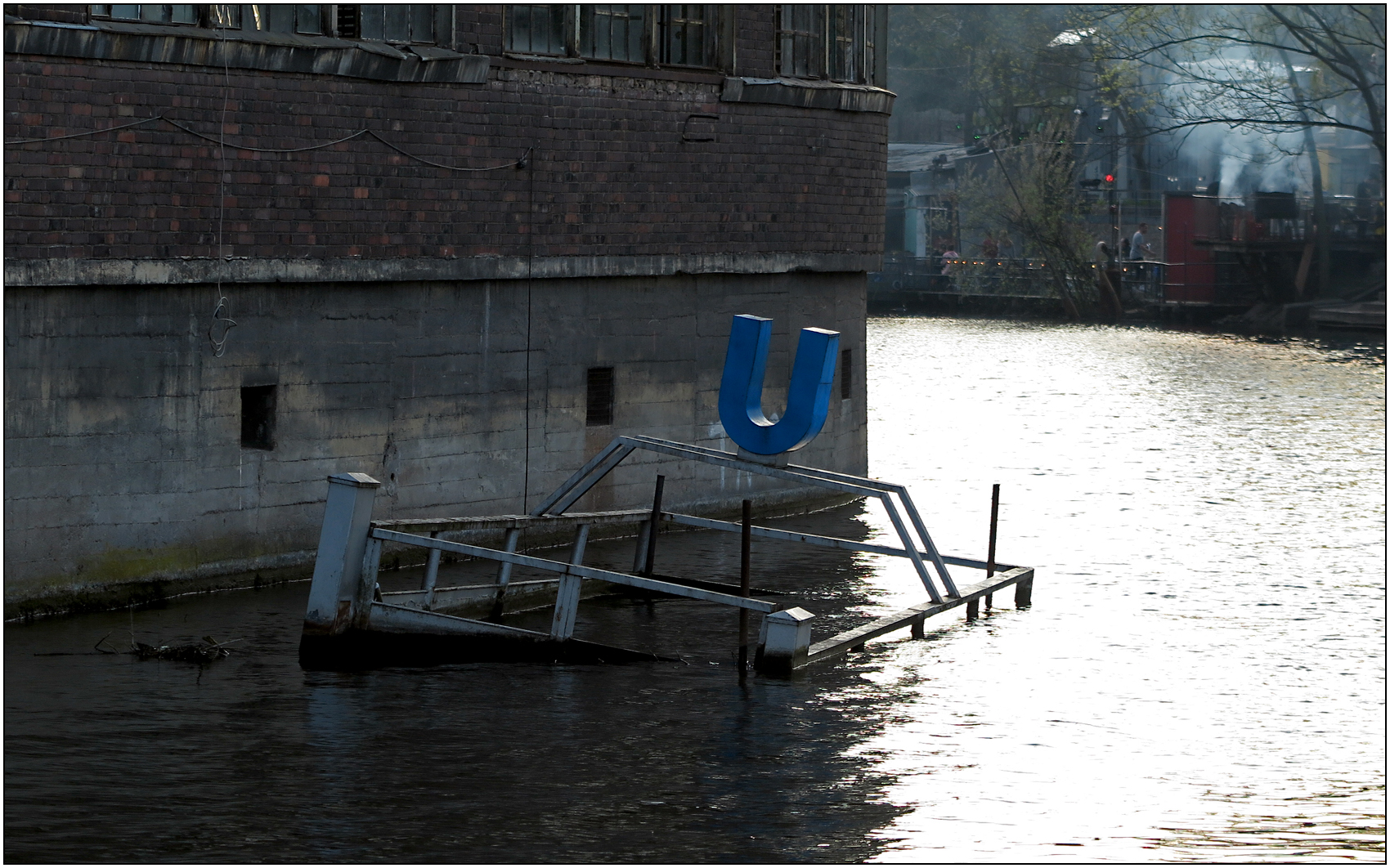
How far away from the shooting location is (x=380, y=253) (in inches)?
688

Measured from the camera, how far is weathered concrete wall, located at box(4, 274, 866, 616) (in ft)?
49.4

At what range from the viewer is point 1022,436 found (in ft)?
102

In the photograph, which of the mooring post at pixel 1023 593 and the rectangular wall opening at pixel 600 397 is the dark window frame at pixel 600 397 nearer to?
the rectangular wall opening at pixel 600 397

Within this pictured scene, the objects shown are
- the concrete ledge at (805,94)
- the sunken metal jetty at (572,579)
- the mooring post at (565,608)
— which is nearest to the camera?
the sunken metal jetty at (572,579)

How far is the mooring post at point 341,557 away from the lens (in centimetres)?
1367

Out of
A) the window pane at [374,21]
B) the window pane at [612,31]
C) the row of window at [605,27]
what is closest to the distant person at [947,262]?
the row of window at [605,27]

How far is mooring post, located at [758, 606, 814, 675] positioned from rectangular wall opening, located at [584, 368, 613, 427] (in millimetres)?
6102

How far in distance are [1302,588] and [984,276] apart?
164ft

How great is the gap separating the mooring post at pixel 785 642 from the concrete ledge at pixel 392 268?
5309 mm

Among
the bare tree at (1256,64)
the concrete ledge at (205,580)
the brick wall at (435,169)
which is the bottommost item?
the concrete ledge at (205,580)

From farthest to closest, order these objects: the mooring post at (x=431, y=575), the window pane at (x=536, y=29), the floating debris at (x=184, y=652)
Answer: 1. the window pane at (x=536, y=29)
2. the mooring post at (x=431, y=575)
3. the floating debris at (x=184, y=652)

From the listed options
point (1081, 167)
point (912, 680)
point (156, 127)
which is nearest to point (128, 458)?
point (156, 127)

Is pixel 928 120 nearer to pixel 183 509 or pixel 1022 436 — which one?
pixel 1022 436

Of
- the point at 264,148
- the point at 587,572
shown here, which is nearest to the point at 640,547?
the point at 587,572
